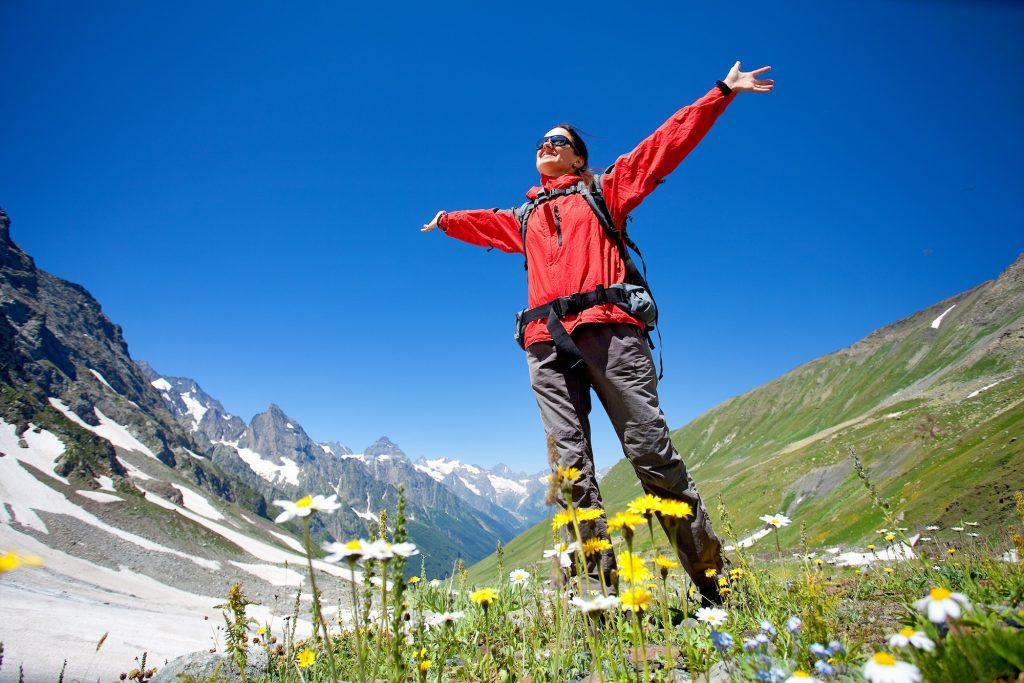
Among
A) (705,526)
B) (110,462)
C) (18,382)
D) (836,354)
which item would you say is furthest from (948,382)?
(18,382)

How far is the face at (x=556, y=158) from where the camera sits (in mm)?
5715

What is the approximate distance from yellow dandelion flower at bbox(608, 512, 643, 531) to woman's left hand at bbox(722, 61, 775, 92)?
4164mm

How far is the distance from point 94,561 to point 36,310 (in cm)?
12253

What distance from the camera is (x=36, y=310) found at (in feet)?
479

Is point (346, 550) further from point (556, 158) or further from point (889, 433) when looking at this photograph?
point (889, 433)

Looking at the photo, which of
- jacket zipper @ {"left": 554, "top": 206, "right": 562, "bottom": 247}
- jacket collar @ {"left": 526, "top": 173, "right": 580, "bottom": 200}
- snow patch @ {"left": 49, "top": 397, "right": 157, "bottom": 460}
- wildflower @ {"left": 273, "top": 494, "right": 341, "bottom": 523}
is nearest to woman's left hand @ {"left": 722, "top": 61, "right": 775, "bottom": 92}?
jacket collar @ {"left": 526, "top": 173, "right": 580, "bottom": 200}

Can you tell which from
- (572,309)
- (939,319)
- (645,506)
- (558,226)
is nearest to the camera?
(645,506)

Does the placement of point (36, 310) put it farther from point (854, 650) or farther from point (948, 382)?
point (948, 382)

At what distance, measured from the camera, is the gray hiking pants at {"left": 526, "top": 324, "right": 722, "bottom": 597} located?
4.43 m

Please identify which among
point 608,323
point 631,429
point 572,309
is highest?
point 572,309

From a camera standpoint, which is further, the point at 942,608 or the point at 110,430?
the point at 110,430

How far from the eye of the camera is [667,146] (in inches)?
189

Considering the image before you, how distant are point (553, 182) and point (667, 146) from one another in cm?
134

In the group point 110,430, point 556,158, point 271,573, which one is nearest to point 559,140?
point 556,158
